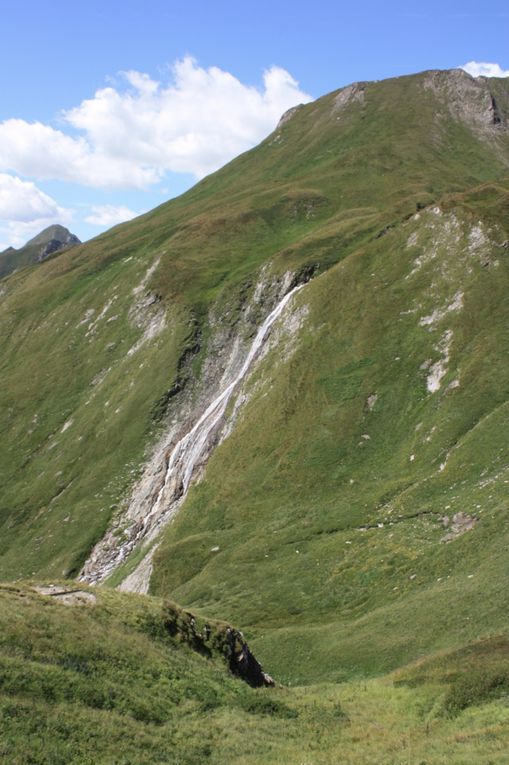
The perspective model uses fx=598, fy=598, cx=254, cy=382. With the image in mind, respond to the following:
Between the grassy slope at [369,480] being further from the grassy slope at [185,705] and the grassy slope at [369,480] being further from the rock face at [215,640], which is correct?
the grassy slope at [185,705]

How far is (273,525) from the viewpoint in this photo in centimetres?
5947

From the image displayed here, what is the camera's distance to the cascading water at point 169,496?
250 ft

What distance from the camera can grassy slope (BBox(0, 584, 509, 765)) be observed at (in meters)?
20.2

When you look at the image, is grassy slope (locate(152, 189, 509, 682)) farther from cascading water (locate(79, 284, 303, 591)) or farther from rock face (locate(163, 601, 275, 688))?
rock face (locate(163, 601, 275, 688))

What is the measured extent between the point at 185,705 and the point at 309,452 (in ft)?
135

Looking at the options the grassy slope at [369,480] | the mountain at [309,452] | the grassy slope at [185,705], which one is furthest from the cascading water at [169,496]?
the grassy slope at [185,705]

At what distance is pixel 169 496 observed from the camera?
78688 mm

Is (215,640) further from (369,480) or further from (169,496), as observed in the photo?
(169,496)

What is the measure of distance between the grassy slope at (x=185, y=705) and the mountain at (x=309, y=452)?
0.86 feet

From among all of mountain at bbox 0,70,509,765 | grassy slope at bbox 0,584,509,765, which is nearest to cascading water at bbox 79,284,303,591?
mountain at bbox 0,70,509,765

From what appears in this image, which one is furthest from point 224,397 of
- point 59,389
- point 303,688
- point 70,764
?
point 70,764

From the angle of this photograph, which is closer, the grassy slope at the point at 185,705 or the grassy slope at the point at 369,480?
the grassy slope at the point at 185,705

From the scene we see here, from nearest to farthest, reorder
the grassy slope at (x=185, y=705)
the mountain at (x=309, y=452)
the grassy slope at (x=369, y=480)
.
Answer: the grassy slope at (x=185, y=705)
the mountain at (x=309, y=452)
the grassy slope at (x=369, y=480)

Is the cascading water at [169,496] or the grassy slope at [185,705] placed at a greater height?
the cascading water at [169,496]
